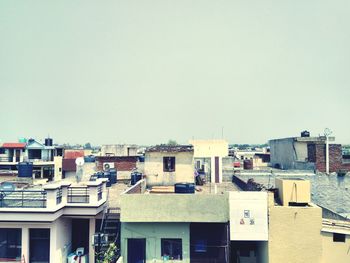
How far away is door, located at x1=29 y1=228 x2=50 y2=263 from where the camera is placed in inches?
660

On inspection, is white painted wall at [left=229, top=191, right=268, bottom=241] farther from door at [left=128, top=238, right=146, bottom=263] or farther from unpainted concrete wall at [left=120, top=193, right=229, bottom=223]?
door at [left=128, top=238, right=146, bottom=263]

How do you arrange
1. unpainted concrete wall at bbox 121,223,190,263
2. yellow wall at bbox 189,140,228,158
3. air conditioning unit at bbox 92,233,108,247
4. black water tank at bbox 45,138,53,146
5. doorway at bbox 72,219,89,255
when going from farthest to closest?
black water tank at bbox 45,138,53,146 < yellow wall at bbox 189,140,228,158 < doorway at bbox 72,219,89,255 < unpainted concrete wall at bbox 121,223,190,263 < air conditioning unit at bbox 92,233,108,247

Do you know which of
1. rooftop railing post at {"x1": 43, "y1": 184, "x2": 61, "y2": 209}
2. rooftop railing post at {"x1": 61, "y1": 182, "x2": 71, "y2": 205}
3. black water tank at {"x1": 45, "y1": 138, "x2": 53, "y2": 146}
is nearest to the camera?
rooftop railing post at {"x1": 43, "y1": 184, "x2": 61, "y2": 209}

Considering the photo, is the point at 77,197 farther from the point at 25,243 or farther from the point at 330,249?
the point at 330,249

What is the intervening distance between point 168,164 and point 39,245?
11728 mm

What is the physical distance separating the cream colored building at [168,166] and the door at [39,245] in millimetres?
10006

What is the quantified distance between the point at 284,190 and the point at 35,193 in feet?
47.5

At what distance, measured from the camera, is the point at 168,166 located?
1013 inches

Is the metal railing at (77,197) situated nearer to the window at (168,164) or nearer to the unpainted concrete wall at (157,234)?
the unpainted concrete wall at (157,234)

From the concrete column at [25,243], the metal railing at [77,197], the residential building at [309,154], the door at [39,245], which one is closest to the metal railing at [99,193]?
the metal railing at [77,197]

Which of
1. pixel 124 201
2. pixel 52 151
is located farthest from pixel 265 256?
pixel 52 151

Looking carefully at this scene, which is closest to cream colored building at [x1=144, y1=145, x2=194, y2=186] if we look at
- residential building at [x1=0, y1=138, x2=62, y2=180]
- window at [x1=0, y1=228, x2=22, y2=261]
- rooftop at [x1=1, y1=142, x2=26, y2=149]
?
window at [x1=0, y1=228, x2=22, y2=261]

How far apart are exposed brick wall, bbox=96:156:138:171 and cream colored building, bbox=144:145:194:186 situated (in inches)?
466

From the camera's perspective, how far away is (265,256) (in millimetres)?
16781
